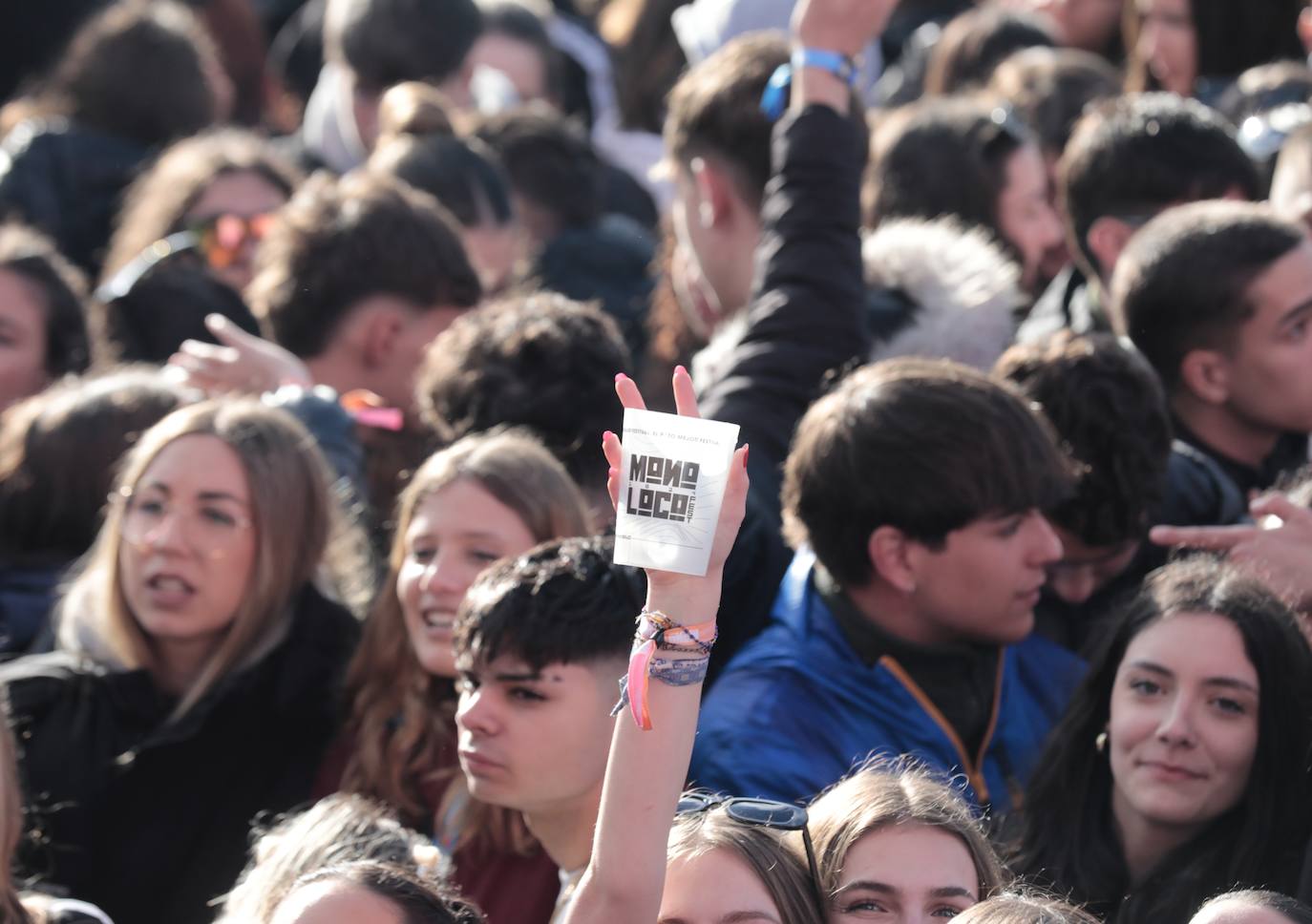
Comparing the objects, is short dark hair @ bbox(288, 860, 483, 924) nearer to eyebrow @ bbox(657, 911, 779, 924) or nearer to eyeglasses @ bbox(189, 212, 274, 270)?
eyebrow @ bbox(657, 911, 779, 924)

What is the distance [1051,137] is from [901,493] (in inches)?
109

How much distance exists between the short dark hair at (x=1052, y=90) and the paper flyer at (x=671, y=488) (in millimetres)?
3687

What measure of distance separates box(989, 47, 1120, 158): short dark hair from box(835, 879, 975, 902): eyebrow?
348 cm

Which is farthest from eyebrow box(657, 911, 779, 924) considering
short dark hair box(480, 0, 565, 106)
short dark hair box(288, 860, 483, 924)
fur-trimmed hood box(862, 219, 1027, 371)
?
short dark hair box(480, 0, 565, 106)

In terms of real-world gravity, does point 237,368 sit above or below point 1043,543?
above

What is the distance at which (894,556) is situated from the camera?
339 centimetres

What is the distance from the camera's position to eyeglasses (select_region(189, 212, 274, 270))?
562cm

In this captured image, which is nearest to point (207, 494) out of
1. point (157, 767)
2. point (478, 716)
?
point (157, 767)

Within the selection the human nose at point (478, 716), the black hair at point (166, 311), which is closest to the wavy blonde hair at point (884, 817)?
the human nose at point (478, 716)

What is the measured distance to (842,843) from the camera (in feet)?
8.86

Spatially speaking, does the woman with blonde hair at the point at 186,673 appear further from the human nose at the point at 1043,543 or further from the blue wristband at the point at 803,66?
the human nose at the point at 1043,543

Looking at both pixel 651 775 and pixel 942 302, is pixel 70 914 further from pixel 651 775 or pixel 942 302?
pixel 942 302

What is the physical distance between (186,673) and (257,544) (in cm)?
30

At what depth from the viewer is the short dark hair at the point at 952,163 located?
200 inches
